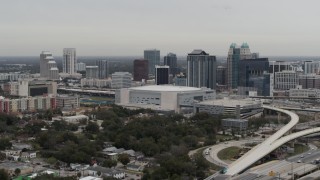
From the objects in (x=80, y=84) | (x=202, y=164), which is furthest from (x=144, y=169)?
(x=80, y=84)

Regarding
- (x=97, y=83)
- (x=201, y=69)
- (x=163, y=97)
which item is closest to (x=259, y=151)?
(x=163, y=97)

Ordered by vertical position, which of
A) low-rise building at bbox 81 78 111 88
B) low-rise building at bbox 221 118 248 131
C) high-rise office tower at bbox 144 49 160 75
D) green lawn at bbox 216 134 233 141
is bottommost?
green lawn at bbox 216 134 233 141

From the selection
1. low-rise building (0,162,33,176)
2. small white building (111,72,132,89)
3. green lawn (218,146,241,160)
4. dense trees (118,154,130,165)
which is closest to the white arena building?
small white building (111,72,132,89)

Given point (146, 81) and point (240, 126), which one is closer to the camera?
point (240, 126)

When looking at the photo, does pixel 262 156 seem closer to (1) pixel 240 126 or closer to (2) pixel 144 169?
(2) pixel 144 169

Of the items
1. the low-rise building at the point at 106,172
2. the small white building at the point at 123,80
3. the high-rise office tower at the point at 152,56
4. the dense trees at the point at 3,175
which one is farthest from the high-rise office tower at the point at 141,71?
the dense trees at the point at 3,175

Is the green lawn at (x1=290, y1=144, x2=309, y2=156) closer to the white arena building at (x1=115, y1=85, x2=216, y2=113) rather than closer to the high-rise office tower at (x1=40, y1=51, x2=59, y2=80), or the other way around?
the white arena building at (x1=115, y1=85, x2=216, y2=113)
